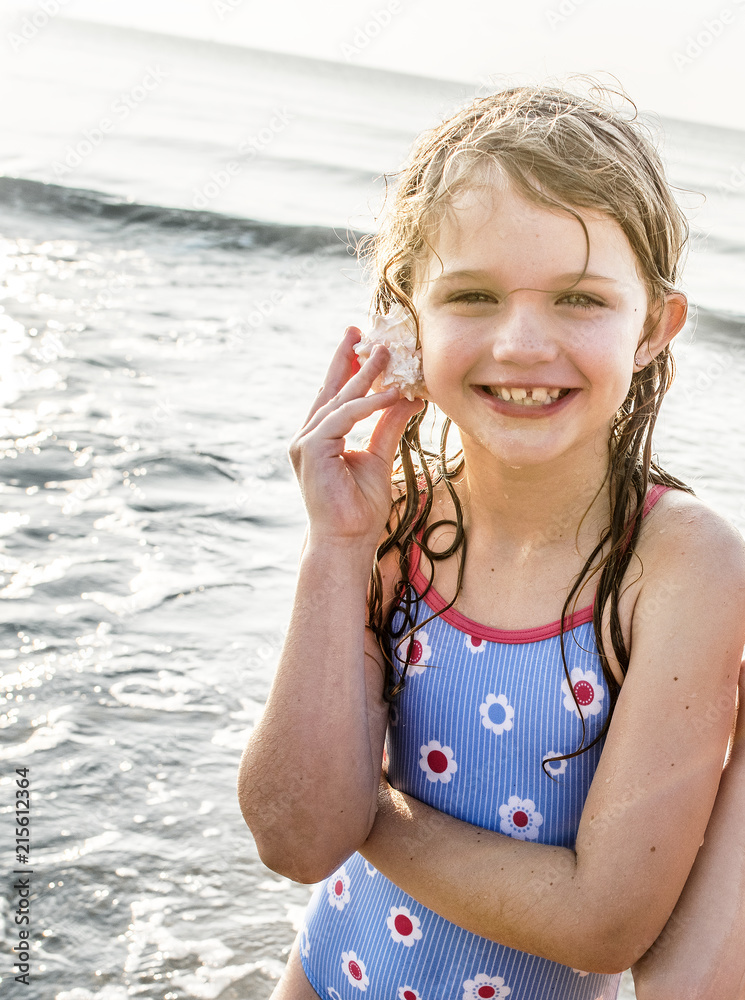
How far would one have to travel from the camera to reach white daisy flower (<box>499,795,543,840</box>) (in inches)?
81.0

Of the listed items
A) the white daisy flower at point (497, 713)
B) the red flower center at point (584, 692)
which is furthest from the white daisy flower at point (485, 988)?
the red flower center at point (584, 692)

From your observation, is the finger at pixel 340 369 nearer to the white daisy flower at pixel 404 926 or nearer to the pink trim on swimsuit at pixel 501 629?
the pink trim on swimsuit at pixel 501 629

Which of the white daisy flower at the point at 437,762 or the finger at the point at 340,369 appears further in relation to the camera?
the finger at the point at 340,369

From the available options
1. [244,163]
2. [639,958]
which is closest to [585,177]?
[639,958]

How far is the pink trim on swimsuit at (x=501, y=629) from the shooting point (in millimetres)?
2049

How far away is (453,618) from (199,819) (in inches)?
76.1

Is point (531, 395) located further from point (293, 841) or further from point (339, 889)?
point (339, 889)

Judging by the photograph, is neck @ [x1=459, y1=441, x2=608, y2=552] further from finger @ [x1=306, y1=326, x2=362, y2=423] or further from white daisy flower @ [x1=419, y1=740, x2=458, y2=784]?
white daisy flower @ [x1=419, y1=740, x2=458, y2=784]

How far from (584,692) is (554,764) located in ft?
0.55

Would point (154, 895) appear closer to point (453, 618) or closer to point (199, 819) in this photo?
point (199, 819)

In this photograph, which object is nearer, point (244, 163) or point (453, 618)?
point (453, 618)

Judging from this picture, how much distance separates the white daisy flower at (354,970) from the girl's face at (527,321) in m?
1.15

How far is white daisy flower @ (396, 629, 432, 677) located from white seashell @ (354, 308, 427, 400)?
0.54 m

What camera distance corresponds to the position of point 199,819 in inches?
145
